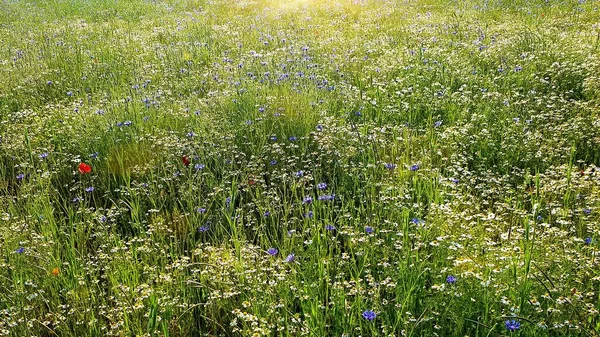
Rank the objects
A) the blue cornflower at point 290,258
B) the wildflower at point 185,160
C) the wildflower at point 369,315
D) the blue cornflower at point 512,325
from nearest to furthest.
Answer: the blue cornflower at point 512,325 < the wildflower at point 369,315 < the blue cornflower at point 290,258 < the wildflower at point 185,160

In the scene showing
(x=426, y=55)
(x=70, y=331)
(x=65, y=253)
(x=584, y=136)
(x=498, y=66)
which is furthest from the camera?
(x=426, y=55)

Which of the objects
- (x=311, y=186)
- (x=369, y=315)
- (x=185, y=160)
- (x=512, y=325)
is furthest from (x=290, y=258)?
(x=185, y=160)

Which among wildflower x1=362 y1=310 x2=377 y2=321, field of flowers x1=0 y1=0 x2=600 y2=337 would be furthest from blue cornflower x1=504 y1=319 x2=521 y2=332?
wildflower x1=362 y1=310 x2=377 y2=321

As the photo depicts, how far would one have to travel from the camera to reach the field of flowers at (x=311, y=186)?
2412 mm

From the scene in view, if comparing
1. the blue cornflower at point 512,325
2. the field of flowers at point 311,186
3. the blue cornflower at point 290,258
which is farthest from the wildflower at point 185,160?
the blue cornflower at point 512,325

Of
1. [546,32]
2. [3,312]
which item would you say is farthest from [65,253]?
[546,32]

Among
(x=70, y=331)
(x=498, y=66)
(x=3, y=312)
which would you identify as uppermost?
(x=498, y=66)

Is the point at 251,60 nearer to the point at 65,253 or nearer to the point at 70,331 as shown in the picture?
the point at 65,253

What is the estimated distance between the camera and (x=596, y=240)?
8.77 ft

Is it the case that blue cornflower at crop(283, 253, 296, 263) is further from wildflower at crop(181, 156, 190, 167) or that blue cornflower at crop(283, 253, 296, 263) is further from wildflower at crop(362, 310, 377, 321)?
wildflower at crop(181, 156, 190, 167)

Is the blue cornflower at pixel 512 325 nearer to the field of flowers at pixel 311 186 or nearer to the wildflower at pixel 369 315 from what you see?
the field of flowers at pixel 311 186

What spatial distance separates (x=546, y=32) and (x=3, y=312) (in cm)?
689

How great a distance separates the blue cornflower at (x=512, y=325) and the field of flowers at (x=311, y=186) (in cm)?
2

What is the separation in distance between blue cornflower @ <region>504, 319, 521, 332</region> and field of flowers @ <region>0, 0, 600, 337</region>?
0.05ft
